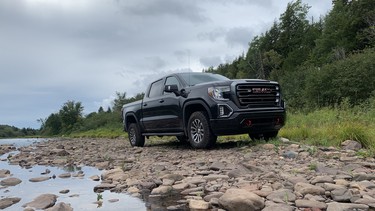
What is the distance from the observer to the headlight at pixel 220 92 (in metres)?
8.37

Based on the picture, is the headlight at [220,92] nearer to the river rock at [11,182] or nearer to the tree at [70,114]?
the river rock at [11,182]

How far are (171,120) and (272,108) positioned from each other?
110 inches

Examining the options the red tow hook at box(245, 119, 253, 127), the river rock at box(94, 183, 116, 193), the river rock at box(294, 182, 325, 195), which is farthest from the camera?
the red tow hook at box(245, 119, 253, 127)

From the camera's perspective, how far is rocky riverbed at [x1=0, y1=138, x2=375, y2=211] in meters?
3.97

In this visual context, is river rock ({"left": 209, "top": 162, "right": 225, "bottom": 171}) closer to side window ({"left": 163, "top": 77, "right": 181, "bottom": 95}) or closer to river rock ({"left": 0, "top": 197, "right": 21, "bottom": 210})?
river rock ({"left": 0, "top": 197, "right": 21, "bottom": 210})

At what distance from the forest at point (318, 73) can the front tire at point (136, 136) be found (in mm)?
4790

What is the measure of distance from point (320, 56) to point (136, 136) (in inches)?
2021

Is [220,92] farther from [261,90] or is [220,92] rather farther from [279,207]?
[279,207]

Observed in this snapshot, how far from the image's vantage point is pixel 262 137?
991cm

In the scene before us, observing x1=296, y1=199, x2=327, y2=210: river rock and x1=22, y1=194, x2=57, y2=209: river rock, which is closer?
x1=296, y1=199, x2=327, y2=210: river rock

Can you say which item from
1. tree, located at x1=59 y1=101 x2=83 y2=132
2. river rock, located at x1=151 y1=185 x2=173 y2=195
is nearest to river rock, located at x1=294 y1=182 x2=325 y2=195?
river rock, located at x1=151 y1=185 x2=173 y2=195

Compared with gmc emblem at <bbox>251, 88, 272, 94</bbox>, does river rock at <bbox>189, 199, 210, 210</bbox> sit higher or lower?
lower

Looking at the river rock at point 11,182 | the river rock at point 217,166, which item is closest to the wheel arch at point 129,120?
the river rock at point 11,182

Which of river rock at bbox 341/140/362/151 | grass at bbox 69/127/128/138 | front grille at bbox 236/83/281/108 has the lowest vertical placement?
grass at bbox 69/127/128/138
